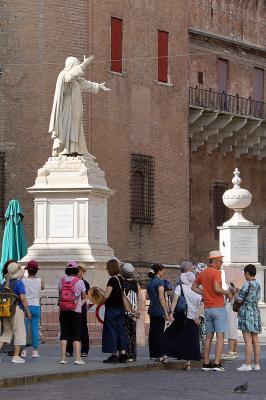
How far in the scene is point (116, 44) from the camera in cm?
4578

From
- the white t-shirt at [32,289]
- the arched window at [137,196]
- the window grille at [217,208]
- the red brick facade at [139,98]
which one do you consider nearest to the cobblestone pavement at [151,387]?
the white t-shirt at [32,289]

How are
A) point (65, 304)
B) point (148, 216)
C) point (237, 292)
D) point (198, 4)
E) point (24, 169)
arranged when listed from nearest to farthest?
point (65, 304) < point (237, 292) < point (24, 169) < point (148, 216) < point (198, 4)

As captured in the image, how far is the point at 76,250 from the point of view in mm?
29109

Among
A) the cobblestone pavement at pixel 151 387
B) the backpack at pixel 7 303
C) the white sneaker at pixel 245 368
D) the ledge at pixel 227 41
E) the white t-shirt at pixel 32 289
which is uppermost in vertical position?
the ledge at pixel 227 41

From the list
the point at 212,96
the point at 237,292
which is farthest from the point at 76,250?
the point at 212,96

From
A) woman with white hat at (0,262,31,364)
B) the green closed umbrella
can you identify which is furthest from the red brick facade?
woman with white hat at (0,262,31,364)

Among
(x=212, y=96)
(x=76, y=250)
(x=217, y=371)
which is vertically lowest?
(x=217, y=371)

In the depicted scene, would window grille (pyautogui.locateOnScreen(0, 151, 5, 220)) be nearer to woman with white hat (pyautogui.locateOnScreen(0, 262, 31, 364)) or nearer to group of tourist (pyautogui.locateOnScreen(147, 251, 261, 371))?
group of tourist (pyautogui.locateOnScreen(147, 251, 261, 371))

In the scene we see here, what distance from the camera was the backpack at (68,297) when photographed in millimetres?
21828

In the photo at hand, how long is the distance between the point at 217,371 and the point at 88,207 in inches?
307

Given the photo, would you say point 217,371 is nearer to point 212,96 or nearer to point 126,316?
point 126,316

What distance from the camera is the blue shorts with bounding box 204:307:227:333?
72.3ft

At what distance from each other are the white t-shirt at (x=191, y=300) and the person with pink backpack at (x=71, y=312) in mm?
1542

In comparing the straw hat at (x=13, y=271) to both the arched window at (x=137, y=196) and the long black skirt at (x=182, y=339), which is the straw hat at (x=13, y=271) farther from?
the arched window at (x=137, y=196)
